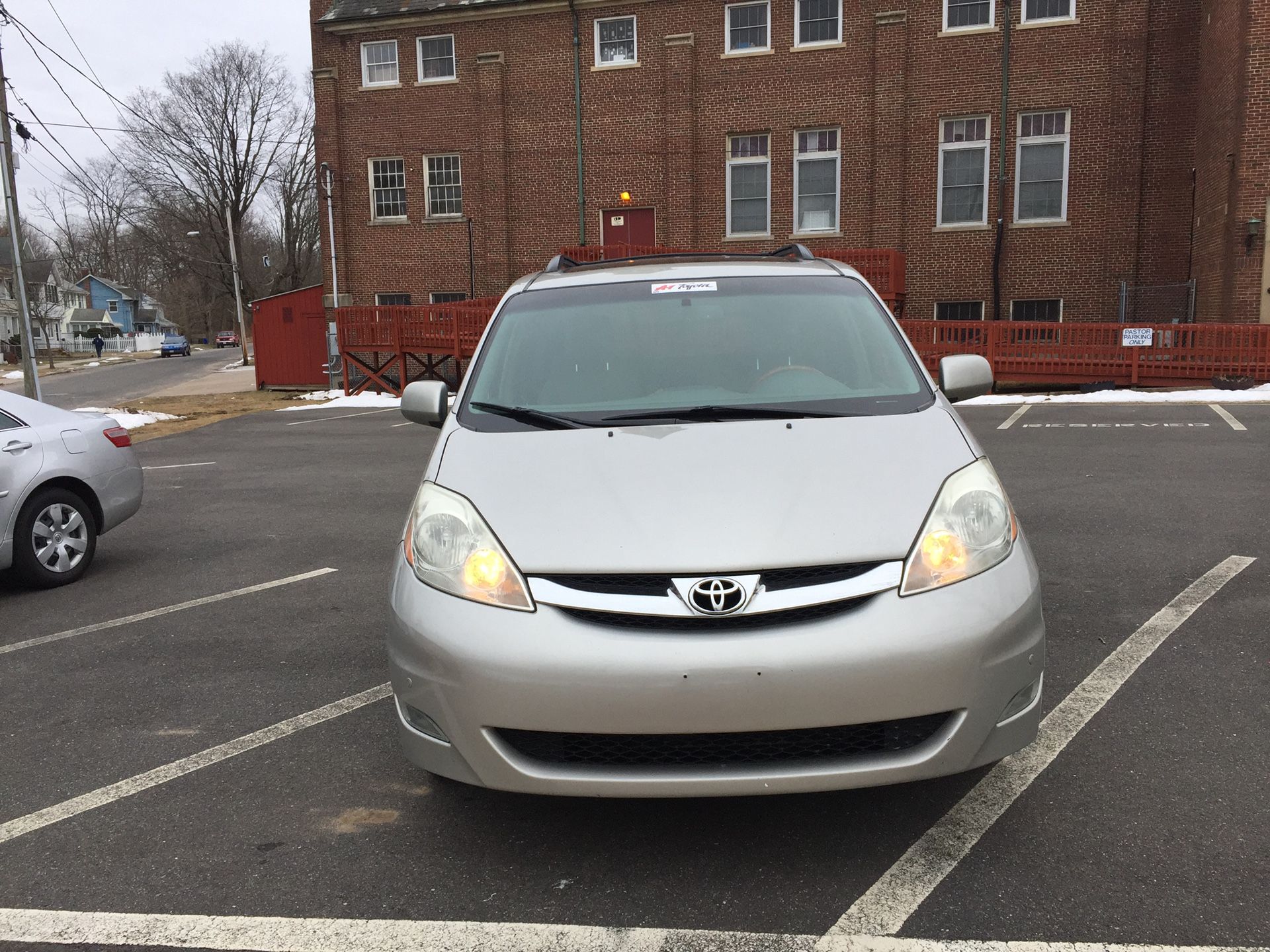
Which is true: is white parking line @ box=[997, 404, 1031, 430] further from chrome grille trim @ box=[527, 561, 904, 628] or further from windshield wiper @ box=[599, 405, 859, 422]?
chrome grille trim @ box=[527, 561, 904, 628]

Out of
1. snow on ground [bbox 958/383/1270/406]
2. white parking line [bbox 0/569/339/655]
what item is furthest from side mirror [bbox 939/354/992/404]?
snow on ground [bbox 958/383/1270/406]

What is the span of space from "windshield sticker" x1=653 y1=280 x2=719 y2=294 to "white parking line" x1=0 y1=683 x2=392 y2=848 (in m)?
2.09

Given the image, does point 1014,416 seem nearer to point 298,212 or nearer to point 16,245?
point 16,245

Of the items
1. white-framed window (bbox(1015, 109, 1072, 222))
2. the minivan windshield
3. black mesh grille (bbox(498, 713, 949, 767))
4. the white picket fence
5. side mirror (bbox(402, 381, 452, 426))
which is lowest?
the white picket fence

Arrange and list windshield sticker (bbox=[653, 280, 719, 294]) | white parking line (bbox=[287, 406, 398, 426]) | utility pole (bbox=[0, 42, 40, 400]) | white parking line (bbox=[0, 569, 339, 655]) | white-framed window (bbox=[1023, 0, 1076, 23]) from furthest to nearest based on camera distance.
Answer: white-framed window (bbox=[1023, 0, 1076, 23]) < utility pole (bbox=[0, 42, 40, 400]) < white parking line (bbox=[287, 406, 398, 426]) < white parking line (bbox=[0, 569, 339, 655]) < windshield sticker (bbox=[653, 280, 719, 294])

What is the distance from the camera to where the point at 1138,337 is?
60.0ft

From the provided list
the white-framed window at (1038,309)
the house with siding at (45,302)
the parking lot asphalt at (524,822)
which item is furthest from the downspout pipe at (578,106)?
the house with siding at (45,302)

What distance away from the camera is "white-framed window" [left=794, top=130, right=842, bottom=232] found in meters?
25.4

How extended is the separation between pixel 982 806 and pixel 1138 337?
17215 mm

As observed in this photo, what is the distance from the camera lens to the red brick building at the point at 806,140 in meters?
23.0

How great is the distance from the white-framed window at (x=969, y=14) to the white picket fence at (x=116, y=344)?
7517 cm

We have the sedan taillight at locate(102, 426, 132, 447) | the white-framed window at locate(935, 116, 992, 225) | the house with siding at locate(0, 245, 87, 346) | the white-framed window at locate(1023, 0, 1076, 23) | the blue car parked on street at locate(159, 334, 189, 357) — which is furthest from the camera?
the blue car parked on street at locate(159, 334, 189, 357)

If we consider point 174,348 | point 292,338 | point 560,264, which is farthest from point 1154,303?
point 174,348

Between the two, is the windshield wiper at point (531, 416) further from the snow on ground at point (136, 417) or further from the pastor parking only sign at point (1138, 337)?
the snow on ground at point (136, 417)
